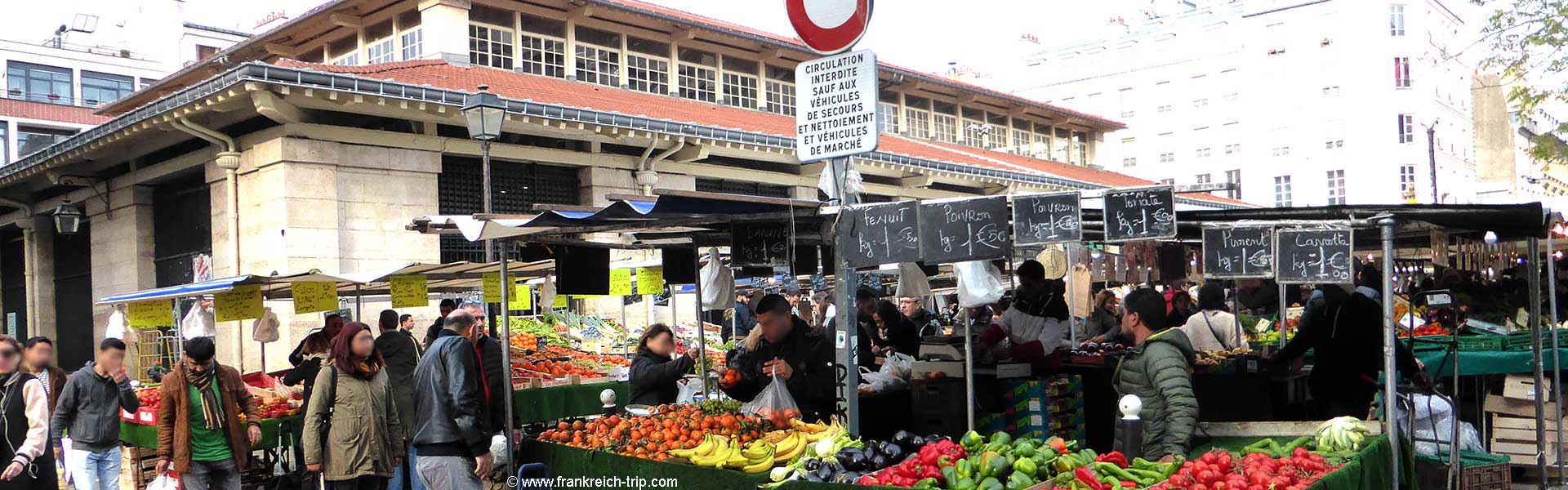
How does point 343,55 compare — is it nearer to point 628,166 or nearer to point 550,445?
point 628,166

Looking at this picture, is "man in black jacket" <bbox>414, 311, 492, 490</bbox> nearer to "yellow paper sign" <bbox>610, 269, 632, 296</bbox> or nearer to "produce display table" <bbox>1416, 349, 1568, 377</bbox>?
"yellow paper sign" <bbox>610, 269, 632, 296</bbox>

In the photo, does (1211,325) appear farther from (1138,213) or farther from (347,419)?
(347,419)

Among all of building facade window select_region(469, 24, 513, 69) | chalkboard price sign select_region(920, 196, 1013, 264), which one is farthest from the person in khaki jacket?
building facade window select_region(469, 24, 513, 69)

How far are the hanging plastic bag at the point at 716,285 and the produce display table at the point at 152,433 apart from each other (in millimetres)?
3628

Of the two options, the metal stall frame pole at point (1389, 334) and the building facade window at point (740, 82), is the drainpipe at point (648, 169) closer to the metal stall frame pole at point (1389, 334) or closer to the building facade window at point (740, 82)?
the building facade window at point (740, 82)

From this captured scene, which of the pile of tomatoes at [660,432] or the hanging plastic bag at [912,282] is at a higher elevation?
the hanging plastic bag at [912,282]

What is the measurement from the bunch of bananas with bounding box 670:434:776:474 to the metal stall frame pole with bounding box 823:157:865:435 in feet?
1.67

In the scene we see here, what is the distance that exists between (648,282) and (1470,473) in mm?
7388

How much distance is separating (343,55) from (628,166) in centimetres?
656

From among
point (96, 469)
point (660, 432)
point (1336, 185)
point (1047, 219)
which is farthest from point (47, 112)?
point (1336, 185)

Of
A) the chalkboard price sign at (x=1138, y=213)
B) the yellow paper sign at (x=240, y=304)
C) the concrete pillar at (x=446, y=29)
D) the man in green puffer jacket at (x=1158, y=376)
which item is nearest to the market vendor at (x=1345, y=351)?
the man in green puffer jacket at (x=1158, y=376)

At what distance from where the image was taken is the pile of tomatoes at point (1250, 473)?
16.8ft

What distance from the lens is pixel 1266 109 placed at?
206ft

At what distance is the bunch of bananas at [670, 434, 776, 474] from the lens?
243 inches
